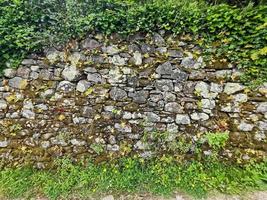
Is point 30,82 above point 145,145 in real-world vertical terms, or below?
above

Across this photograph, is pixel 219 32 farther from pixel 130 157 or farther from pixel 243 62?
pixel 130 157

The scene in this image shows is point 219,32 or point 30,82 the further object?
point 30,82

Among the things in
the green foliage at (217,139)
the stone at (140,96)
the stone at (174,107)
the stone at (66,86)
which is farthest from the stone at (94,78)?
the green foliage at (217,139)

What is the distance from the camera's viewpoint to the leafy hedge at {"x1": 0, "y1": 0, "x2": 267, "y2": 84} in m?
3.01

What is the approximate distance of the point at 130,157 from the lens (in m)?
3.36

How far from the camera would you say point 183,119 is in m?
3.32

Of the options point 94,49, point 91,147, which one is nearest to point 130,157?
point 91,147

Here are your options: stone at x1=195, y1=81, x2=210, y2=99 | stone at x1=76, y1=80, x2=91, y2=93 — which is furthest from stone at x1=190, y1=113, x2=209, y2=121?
stone at x1=76, y1=80, x2=91, y2=93

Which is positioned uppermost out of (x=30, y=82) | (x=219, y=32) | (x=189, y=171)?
(x=219, y=32)

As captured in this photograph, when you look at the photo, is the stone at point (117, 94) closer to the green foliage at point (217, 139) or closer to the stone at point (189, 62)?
the stone at point (189, 62)

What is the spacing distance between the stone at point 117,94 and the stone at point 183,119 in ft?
3.21

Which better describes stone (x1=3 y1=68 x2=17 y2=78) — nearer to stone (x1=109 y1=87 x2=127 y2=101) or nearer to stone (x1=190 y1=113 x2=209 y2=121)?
stone (x1=109 y1=87 x2=127 y2=101)

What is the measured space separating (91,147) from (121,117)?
739mm

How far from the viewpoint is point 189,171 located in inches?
126
